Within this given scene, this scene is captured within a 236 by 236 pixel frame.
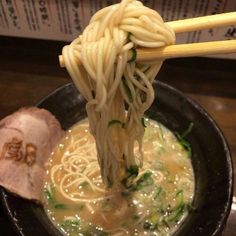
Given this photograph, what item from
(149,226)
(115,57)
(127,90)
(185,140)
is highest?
(115,57)

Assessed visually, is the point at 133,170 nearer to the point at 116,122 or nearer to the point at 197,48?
the point at 116,122

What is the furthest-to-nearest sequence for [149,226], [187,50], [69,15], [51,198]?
[69,15] → [51,198] → [149,226] → [187,50]

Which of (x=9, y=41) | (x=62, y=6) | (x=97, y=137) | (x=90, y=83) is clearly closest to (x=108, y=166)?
(x=97, y=137)

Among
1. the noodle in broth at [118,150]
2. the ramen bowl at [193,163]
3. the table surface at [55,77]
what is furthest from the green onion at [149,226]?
the table surface at [55,77]

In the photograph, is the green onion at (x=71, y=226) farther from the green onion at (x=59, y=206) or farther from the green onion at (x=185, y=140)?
the green onion at (x=185, y=140)

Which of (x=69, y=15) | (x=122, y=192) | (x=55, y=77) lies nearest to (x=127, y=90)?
(x=122, y=192)

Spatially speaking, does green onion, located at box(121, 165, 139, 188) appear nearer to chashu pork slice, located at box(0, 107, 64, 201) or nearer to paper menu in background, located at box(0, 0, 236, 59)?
chashu pork slice, located at box(0, 107, 64, 201)

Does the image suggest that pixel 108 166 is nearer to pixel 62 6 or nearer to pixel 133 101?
pixel 133 101
